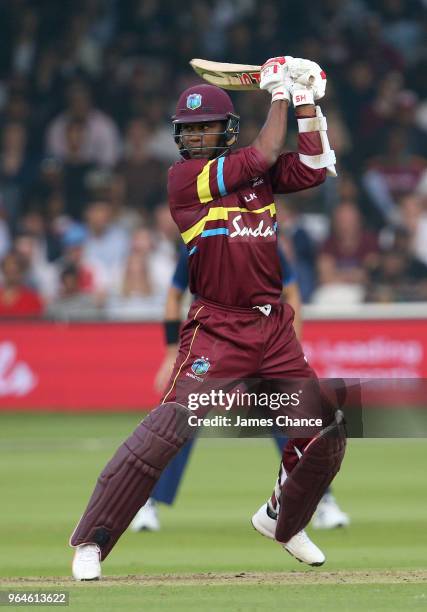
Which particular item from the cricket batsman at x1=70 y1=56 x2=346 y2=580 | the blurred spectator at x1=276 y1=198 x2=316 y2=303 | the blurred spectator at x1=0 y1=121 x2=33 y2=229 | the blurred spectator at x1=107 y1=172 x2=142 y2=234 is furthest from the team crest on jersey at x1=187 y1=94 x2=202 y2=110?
the blurred spectator at x1=0 y1=121 x2=33 y2=229

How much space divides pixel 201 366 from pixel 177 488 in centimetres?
229

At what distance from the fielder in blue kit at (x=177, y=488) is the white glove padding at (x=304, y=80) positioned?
2.10 meters

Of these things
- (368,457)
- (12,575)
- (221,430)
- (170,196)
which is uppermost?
(170,196)

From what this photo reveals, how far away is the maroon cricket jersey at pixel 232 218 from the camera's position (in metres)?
6.14

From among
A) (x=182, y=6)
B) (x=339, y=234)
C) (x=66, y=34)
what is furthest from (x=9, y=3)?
(x=339, y=234)

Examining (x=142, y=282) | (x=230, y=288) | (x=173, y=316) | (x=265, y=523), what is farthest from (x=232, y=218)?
(x=142, y=282)

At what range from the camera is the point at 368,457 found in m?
12.0

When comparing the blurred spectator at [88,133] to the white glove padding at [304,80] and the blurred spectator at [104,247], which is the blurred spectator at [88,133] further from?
the white glove padding at [304,80]

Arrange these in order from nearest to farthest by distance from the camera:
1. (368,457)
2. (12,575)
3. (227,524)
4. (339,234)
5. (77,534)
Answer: (77,534) → (12,575) → (227,524) → (368,457) → (339,234)

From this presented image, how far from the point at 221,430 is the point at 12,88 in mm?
13085

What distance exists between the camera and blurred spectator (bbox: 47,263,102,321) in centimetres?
1509

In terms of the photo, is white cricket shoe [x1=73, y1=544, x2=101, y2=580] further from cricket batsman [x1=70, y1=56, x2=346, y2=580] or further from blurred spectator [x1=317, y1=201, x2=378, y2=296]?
blurred spectator [x1=317, y1=201, x2=378, y2=296]

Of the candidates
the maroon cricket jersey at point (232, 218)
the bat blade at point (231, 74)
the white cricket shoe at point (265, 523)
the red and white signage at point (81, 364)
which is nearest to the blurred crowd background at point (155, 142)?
the red and white signage at point (81, 364)

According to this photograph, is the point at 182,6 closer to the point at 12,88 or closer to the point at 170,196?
the point at 12,88
